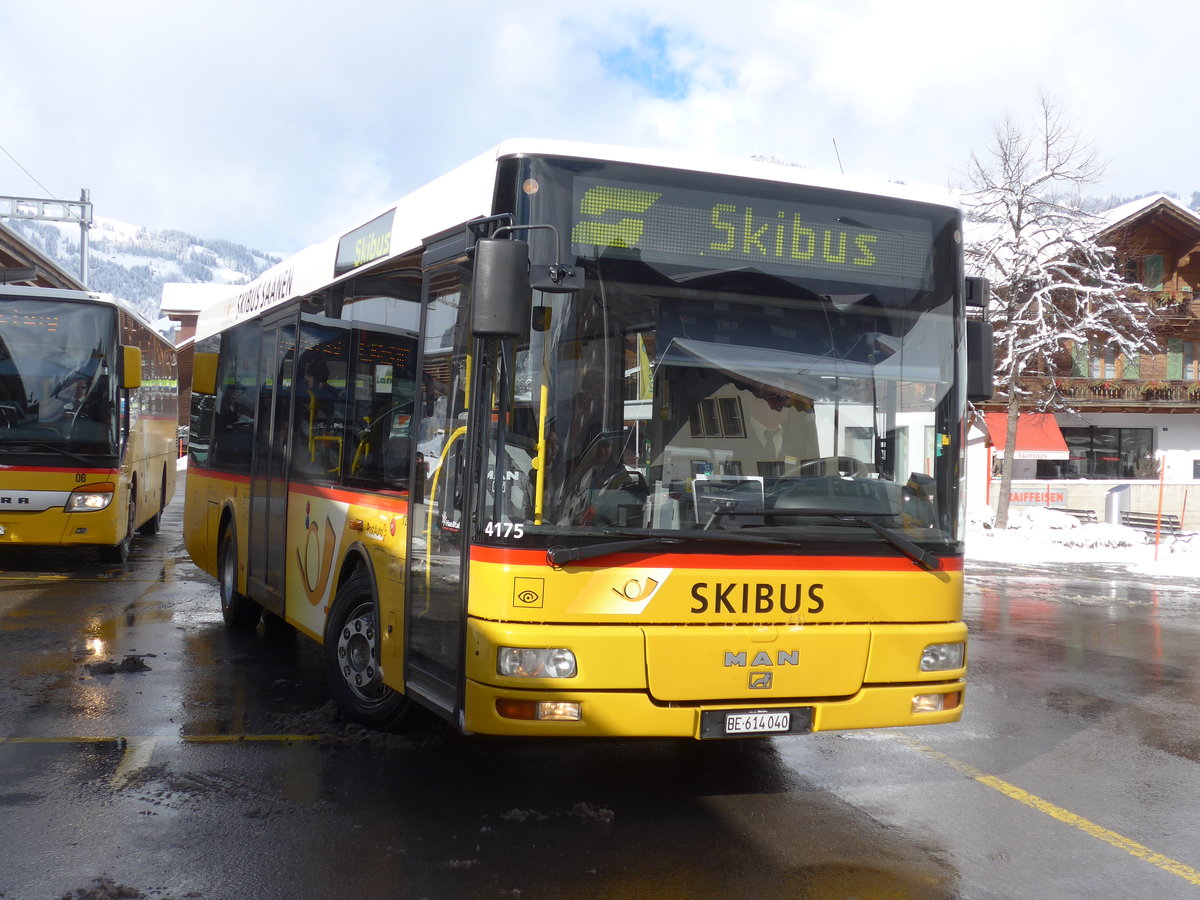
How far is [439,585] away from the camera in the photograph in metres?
5.48

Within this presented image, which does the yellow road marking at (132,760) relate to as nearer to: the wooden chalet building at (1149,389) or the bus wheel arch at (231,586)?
the bus wheel arch at (231,586)

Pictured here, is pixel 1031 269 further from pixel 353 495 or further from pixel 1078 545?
pixel 353 495

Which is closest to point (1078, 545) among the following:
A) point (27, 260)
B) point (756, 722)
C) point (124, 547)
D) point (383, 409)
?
point (124, 547)

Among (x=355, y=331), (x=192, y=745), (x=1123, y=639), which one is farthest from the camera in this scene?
(x=1123, y=639)

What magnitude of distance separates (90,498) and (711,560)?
9.93m

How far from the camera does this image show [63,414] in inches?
510

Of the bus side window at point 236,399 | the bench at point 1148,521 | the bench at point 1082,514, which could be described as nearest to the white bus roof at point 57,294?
the bus side window at point 236,399

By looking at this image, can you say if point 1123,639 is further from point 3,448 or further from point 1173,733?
point 3,448

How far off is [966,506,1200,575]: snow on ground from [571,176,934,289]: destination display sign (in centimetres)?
1592

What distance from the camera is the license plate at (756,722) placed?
203 inches

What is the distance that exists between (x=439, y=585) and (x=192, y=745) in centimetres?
190

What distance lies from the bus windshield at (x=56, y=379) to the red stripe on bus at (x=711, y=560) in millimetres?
9354

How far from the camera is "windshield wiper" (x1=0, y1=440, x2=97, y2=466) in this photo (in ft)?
41.6

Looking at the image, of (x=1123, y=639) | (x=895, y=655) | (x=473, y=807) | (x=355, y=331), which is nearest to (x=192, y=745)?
(x=473, y=807)
